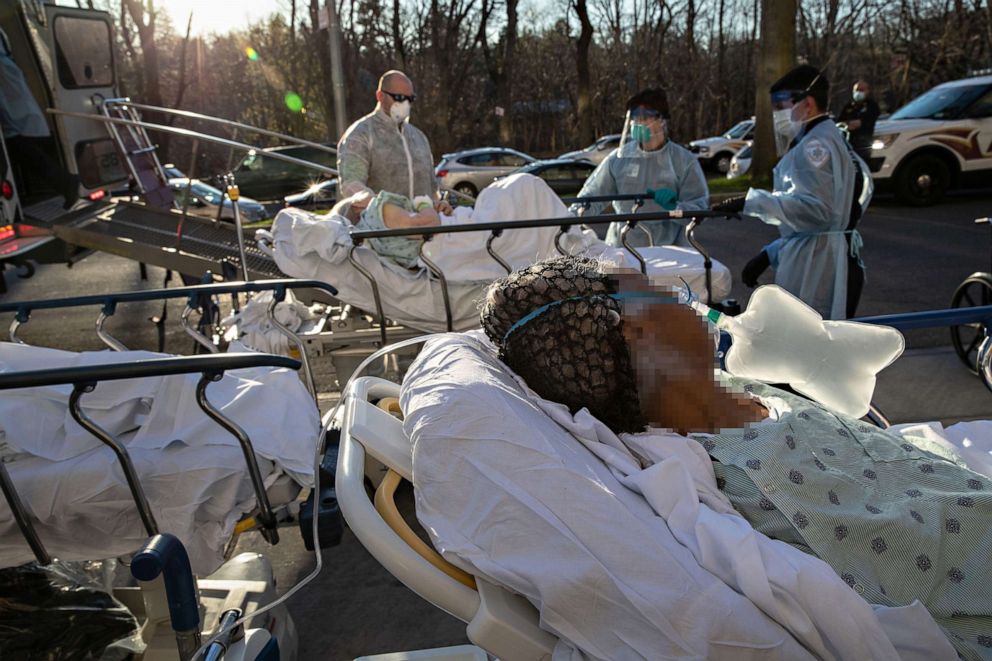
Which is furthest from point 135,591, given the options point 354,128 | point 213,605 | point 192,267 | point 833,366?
point 192,267

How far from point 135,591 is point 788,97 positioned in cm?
417

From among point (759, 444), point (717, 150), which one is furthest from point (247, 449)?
point (717, 150)

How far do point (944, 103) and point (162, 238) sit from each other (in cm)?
1207

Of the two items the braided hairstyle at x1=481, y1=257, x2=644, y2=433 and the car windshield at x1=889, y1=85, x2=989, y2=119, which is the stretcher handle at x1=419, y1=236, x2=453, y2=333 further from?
the car windshield at x1=889, y1=85, x2=989, y2=119

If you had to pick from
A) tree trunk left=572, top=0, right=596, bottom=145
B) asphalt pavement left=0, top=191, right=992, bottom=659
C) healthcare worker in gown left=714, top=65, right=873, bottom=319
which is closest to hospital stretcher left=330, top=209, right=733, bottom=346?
healthcare worker in gown left=714, top=65, right=873, bottom=319

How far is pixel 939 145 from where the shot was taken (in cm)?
1182

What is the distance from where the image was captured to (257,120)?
32594 mm

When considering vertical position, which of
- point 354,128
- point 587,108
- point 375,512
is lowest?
point 375,512

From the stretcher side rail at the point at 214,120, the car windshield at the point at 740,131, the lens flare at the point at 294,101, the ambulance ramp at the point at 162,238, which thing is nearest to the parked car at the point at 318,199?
the stretcher side rail at the point at 214,120

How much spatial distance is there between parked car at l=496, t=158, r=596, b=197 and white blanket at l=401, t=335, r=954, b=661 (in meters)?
15.5

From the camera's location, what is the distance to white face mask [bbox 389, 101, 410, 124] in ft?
15.7

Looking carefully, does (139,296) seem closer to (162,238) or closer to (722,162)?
(162,238)

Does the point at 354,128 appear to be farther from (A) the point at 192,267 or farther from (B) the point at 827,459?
(B) the point at 827,459

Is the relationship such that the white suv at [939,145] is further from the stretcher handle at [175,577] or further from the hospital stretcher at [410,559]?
the stretcher handle at [175,577]
